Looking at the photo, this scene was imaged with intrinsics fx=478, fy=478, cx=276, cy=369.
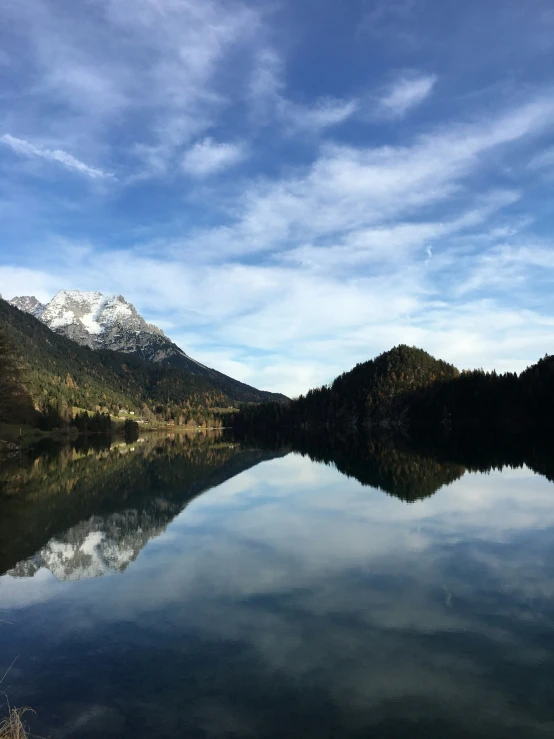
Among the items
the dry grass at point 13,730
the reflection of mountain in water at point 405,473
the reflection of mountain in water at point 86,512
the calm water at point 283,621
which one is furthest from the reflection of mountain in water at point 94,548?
the reflection of mountain in water at point 405,473

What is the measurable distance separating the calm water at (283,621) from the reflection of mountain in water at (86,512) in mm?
245

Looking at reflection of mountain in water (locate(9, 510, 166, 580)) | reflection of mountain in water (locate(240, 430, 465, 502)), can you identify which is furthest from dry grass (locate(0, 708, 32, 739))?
reflection of mountain in water (locate(240, 430, 465, 502))

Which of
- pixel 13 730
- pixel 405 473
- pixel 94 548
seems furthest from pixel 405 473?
pixel 13 730

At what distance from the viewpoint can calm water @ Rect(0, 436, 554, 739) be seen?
13.1 metres

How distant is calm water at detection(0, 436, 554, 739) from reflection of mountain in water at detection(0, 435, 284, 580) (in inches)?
9.7

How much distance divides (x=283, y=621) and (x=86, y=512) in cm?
2997

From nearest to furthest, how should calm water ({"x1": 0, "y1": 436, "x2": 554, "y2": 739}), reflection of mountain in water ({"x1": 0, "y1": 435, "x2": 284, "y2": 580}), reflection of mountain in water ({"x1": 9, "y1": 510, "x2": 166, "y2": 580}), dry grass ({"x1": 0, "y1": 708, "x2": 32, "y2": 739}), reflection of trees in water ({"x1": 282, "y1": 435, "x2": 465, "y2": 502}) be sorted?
1. dry grass ({"x1": 0, "y1": 708, "x2": 32, "y2": 739})
2. calm water ({"x1": 0, "y1": 436, "x2": 554, "y2": 739})
3. reflection of mountain in water ({"x1": 9, "y1": 510, "x2": 166, "y2": 580})
4. reflection of mountain in water ({"x1": 0, "y1": 435, "x2": 284, "y2": 580})
5. reflection of trees in water ({"x1": 282, "y1": 435, "x2": 465, "y2": 502})

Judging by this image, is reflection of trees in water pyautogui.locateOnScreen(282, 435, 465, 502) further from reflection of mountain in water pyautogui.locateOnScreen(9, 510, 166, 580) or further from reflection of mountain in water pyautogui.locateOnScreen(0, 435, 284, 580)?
reflection of mountain in water pyautogui.locateOnScreen(9, 510, 166, 580)

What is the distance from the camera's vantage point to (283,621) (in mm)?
19375

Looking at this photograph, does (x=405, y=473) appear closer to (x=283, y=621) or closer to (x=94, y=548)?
(x=94, y=548)

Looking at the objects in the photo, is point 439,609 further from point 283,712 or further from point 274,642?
point 283,712

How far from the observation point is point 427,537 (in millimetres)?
32719

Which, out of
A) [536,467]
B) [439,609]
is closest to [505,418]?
[536,467]

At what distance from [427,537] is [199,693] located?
22.5 meters
